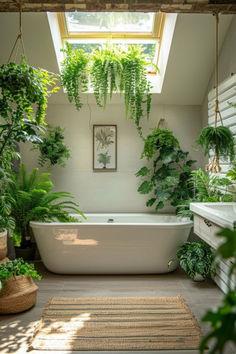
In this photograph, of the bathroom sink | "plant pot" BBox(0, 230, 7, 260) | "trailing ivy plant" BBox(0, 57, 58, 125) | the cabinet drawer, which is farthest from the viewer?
"plant pot" BBox(0, 230, 7, 260)

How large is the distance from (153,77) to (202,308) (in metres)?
2.91

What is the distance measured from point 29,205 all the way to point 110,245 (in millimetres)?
1104

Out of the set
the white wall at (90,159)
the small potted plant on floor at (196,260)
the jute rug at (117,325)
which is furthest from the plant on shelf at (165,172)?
the jute rug at (117,325)

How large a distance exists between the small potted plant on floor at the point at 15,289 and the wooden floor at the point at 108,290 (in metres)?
0.07

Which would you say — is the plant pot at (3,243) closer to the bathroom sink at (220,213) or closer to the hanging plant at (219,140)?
the bathroom sink at (220,213)

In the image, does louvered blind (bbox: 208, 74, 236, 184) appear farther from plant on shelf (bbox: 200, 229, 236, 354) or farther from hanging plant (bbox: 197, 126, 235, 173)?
plant on shelf (bbox: 200, 229, 236, 354)

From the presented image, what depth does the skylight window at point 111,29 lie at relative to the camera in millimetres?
3754

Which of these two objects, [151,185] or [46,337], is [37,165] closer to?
[151,185]

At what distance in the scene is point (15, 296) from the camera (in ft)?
8.70

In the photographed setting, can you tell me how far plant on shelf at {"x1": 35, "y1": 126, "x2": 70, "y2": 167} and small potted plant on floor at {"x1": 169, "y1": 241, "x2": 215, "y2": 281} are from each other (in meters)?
1.88

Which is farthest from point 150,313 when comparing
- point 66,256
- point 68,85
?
point 68,85

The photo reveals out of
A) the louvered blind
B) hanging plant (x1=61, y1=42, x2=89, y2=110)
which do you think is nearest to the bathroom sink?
the louvered blind

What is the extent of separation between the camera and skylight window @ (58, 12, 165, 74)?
3.75m

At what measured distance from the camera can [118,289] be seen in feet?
10.5
